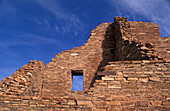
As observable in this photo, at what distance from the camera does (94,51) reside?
31.6 feet

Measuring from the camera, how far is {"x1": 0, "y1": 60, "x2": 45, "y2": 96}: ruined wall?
6167 millimetres

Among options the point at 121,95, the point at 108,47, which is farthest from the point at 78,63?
the point at 121,95

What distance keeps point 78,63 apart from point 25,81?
326cm

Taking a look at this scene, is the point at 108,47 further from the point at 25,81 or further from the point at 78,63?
the point at 25,81

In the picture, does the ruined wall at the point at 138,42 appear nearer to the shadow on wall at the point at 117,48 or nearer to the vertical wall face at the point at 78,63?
the shadow on wall at the point at 117,48

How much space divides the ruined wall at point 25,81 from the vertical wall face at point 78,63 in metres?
0.57

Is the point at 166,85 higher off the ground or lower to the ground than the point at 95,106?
higher

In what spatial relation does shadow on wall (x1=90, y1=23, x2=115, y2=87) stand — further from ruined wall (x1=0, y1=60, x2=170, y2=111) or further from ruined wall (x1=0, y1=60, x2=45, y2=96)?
ruined wall (x1=0, y1=60, x2=170, y2=111)

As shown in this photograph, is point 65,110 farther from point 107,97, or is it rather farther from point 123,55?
point 123,55

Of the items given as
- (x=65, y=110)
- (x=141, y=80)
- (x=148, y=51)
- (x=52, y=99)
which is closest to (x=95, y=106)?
(x=65, y=110)

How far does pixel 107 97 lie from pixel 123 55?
3389 mm

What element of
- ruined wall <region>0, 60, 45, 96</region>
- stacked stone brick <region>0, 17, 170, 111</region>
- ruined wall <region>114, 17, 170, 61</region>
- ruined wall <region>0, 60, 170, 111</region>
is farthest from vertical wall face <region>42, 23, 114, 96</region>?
ruined wall <region>0, 60, 170, 111</region>

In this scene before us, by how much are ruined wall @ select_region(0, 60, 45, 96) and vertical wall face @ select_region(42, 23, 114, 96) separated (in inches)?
22.5

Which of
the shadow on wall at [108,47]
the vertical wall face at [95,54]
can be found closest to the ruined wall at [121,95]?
the vertical wall face at [95,54]
